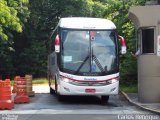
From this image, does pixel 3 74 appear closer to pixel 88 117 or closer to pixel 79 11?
pixel 79 11

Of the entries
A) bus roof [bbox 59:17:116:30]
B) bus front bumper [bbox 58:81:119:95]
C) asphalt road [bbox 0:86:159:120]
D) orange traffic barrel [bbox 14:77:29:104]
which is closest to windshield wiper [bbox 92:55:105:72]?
bus front bumper [bbox 58:81:119:95]

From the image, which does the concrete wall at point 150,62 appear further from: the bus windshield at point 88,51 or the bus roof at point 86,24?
the bus roof at point 86,24

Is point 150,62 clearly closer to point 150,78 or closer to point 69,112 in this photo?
point 150,78

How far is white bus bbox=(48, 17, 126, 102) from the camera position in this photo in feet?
67.6

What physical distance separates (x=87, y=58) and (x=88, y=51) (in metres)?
0.33

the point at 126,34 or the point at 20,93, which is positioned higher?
the point at 126,34

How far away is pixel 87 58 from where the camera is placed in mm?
20953

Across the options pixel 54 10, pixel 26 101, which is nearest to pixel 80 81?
pixel 26 101

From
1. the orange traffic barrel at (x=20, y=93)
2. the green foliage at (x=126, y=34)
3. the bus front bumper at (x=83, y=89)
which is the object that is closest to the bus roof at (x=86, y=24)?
the bus front bumper at (x=83, y=89)

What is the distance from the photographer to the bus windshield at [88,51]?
2084 cm

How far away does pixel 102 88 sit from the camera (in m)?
20.6

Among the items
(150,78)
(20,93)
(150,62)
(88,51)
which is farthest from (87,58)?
(20,93)

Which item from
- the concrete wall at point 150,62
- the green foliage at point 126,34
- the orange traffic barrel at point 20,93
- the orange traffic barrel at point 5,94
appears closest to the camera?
the orange traffic barrel at point 5,94

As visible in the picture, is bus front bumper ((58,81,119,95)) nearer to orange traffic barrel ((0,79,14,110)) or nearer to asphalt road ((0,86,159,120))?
asphalt road ((0,86,159,120))
